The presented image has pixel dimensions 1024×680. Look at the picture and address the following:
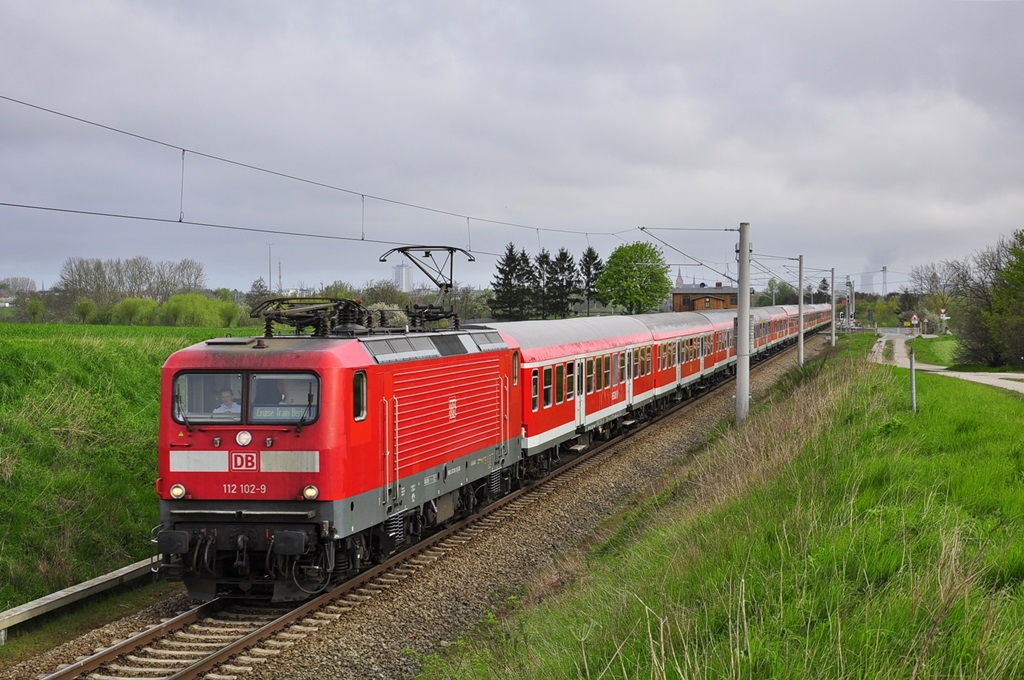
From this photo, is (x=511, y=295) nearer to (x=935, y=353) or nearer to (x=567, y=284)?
(x=567, y=284)

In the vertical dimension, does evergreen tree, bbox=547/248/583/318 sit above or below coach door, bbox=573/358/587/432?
above

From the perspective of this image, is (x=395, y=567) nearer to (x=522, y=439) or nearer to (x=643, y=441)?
(x=522, y=439)

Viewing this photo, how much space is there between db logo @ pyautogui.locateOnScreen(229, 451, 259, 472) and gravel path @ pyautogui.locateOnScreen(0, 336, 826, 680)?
1985mm

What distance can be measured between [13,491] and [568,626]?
9.05m

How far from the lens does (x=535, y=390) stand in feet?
58.5

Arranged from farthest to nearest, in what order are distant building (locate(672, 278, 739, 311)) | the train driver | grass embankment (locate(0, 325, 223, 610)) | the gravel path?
1. distant building (locate(672, 278, 739, 311))
2. grass embankment (locate(0, 325, 223, 610))
3. the train driver
4. the gravel path

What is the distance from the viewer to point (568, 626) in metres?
7.94

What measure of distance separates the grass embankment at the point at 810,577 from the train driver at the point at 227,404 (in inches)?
147

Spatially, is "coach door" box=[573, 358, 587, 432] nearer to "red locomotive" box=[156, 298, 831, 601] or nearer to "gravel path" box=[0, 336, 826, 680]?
"gravel path" box=[0, 336, 826, 680]

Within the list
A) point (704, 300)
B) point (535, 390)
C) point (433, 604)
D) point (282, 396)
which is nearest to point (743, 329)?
point (535, 390)

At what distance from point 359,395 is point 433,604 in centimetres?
279

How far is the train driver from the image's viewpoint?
10359mm

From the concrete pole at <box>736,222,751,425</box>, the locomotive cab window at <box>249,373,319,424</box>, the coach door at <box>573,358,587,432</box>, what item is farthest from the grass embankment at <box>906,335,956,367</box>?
the locomotive cab window at <box>249,373,319,424</box>

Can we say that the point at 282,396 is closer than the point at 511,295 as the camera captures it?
Yes
